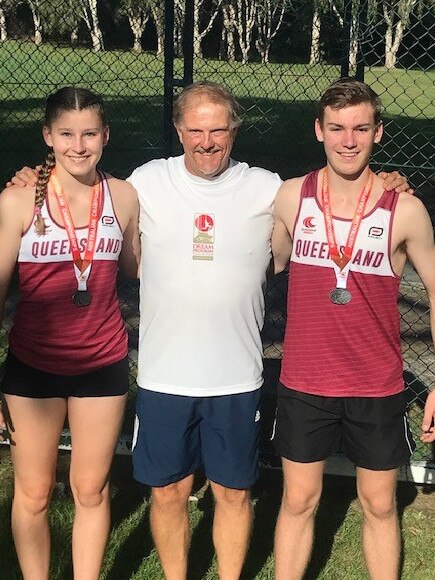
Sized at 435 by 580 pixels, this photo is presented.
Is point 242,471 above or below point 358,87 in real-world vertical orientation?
below

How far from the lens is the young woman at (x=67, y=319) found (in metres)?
2.89

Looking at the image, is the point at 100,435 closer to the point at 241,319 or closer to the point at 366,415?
the point at 241,319

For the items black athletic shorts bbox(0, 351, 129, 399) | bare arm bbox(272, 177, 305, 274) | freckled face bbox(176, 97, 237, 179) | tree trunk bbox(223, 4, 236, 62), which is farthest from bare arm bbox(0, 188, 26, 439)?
tree trunk bbox(223, 4, 236, 62)

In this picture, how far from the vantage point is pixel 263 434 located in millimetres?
4348

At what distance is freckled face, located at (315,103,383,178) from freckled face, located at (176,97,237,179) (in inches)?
13.7

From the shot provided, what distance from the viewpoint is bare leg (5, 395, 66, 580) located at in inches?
119

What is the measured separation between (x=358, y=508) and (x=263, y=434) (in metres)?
0.58

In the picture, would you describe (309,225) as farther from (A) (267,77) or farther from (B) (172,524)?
(A) (267,77)

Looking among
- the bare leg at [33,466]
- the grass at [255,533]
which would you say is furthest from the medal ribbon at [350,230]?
the grass at [255,533]

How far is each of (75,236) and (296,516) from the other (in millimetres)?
1310

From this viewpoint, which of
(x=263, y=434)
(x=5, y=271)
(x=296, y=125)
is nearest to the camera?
(x=5, y=271)

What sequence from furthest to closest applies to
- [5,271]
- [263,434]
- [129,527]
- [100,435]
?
1. [263,434]
2. [129,527]
3. [100,435]
4. [5,271]

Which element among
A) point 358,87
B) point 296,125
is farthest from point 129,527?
point 296,125

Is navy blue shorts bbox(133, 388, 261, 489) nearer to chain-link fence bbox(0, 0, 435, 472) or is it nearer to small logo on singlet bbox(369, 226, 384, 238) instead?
small logo on singlet bbox(369, 226, 384, 238)
